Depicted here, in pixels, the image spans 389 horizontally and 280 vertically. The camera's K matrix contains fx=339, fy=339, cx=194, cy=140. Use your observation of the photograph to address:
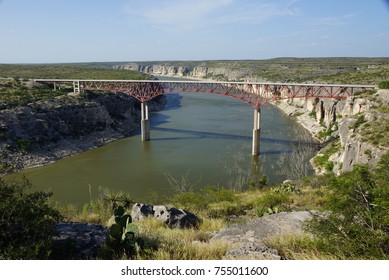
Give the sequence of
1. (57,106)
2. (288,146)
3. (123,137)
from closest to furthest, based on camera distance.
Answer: (288,146) → (57,106) → (123,137)

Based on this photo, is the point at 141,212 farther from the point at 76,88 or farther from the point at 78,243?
the point at 76,88

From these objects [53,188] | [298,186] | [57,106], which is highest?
[57,106]

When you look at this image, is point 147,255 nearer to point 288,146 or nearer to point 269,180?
point 269,180

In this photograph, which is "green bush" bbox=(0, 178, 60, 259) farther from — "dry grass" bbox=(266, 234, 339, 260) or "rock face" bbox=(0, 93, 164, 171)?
"rock face" bbox=(0, 93, 164, 171)

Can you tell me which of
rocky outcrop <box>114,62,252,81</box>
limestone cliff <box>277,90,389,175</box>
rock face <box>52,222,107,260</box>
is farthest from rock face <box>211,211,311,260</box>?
rocky outcrop <box>114,62,252,81</box>

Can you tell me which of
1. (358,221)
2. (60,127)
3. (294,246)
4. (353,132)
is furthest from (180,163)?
(358,221)

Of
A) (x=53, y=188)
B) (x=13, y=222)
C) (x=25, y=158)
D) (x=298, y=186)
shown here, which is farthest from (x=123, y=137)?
(x=13, y=222)

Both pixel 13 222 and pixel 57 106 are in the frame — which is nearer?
pixel 13 222
